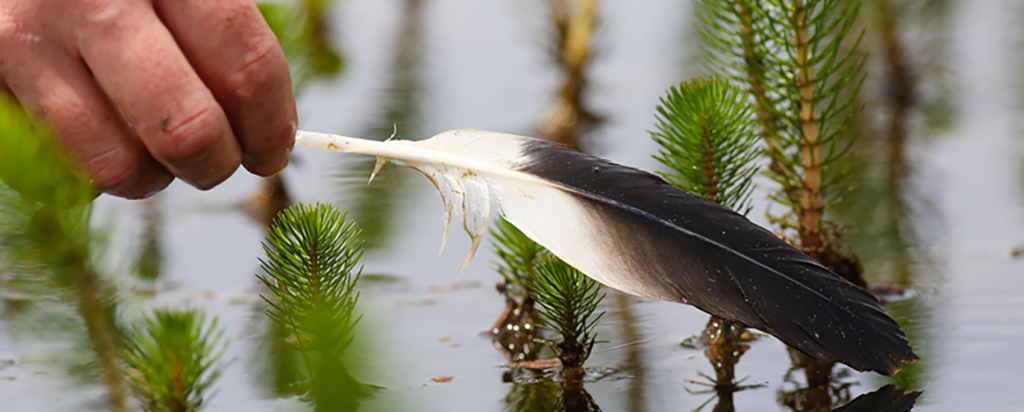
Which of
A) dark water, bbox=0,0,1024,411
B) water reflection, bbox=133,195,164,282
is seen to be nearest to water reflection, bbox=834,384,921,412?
dark water, bbox=0,0,1024,411

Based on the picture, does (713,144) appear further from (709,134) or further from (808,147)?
(808,147)

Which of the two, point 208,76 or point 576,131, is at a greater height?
point 576,131

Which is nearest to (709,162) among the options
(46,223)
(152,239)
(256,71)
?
(256,71)

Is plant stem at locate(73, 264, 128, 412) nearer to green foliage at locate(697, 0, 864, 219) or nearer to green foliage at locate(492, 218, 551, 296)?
green foliage at locate(492, 218, 551, 296)

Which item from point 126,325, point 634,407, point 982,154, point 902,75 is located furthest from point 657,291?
point 902,75

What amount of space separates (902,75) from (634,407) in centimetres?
262

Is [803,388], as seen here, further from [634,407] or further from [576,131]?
[576,131]

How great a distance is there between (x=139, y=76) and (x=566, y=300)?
58 cm

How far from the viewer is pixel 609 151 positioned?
2.55 m

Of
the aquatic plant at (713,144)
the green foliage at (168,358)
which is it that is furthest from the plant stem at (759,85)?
the green foliage at (168,358)

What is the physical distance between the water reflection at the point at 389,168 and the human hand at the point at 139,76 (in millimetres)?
472

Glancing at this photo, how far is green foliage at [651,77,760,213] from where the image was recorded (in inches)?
46.9

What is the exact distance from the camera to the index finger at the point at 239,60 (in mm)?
766

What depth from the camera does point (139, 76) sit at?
2.37ft
